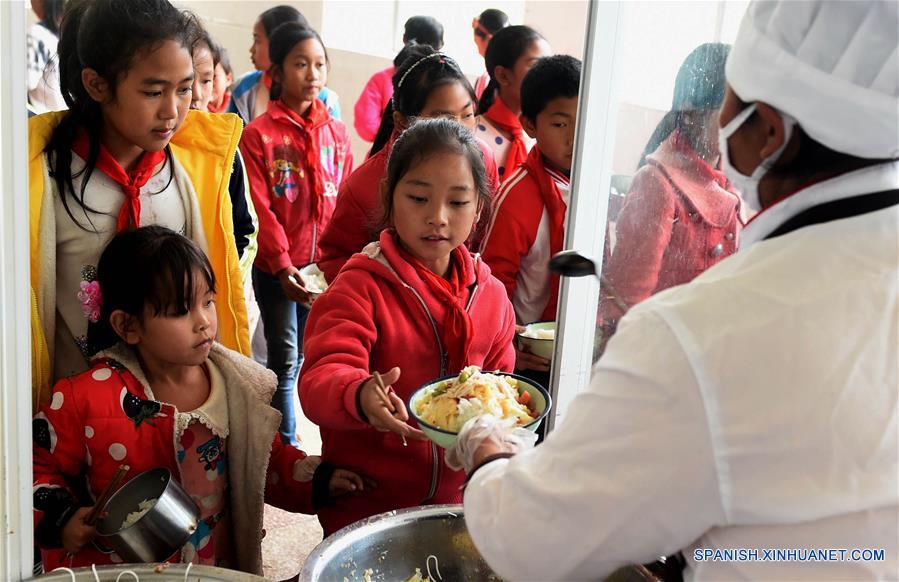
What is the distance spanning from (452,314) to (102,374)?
2.01 ft

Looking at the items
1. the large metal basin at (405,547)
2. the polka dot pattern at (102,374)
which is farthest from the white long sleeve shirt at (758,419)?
the polka dot pattern at (102,374)

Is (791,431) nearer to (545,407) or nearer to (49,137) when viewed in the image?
(545,407)

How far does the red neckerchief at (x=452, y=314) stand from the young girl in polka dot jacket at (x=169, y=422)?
0.94 feet

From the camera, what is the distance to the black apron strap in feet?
2.59

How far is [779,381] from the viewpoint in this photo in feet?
2.40

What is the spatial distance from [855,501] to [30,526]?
0.99 meters

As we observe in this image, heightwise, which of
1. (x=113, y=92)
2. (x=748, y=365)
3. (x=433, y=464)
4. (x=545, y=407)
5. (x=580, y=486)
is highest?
(x=113, y=92)

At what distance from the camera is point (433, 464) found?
4.88ft

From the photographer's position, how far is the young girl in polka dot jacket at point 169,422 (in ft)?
4.41

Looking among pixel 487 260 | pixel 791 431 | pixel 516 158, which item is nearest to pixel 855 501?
pixel 791 431

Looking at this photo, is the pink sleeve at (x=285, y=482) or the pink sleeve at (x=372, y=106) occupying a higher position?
the pink sleeve at (x=372, y=106)

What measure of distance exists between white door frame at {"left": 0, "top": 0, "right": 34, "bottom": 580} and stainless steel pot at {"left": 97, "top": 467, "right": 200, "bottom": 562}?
0.14 meters

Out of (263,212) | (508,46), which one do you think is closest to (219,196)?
(263,212)

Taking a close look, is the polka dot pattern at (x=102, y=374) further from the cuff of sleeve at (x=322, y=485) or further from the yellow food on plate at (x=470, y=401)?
the yellow food on plate at (x=470, y=401)
